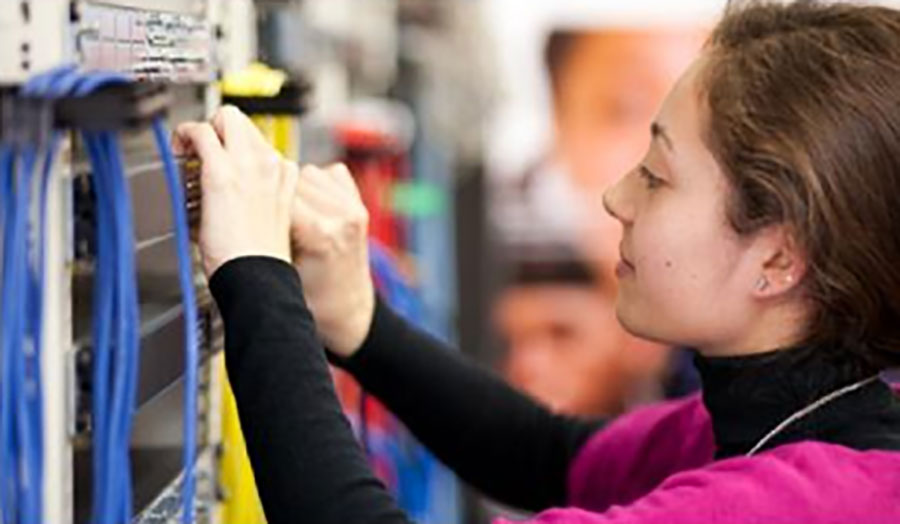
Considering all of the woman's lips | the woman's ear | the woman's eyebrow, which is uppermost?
the woman's eyebrow

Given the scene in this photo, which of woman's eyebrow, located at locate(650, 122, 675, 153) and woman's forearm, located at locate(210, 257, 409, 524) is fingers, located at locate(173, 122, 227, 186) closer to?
woman's forearm, located at locate(210, 257, 409, 524)

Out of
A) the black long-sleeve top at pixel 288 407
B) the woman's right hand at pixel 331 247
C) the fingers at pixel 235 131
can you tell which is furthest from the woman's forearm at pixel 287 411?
the woman's right hand at pixel 331 247

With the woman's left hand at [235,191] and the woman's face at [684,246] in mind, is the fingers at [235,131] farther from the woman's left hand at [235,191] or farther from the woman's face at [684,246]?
the woman's face at [684,246]

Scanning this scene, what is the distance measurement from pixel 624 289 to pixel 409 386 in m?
0.39

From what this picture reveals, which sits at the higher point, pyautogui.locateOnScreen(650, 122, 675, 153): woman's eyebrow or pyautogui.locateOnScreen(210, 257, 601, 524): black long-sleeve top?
pyautogui.locateOnScreen(650, 122, 675, 153): woman's eyebrow

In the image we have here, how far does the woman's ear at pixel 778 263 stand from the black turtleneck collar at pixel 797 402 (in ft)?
0.21

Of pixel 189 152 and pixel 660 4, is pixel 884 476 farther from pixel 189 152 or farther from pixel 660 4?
pixel 660 4

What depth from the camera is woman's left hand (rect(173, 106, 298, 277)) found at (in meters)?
1.31

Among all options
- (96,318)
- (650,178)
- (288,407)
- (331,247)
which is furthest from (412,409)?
(96,318)

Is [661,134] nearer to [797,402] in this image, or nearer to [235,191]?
[797,402]

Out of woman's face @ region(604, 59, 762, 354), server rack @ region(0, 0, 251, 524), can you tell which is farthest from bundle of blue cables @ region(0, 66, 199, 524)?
woman's face @ region(604, 59, 762, 354)

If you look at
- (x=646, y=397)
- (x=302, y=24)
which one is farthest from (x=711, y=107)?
(x=646, y=397)

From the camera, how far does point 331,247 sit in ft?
5.24

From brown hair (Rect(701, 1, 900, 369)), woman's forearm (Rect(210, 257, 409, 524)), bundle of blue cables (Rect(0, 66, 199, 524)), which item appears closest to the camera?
bundle of blue cables (Rect(0, 66, 199, 524))
